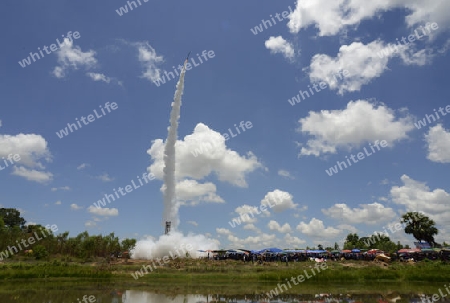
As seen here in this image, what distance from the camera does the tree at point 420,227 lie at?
65.2 meters

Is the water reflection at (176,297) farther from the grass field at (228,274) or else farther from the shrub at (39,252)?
the shrub at (39,252)

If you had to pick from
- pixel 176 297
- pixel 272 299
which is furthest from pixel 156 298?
pixel 272 299

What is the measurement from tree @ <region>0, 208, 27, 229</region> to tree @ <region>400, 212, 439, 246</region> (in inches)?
4609

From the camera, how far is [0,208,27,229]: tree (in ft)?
397

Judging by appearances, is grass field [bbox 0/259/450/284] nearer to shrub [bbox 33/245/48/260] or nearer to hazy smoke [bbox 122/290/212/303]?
hazy smoke [bbox 122/290/212/303]

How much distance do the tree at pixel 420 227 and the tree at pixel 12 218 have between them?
117 metres

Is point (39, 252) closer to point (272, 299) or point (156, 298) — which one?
point (156, 298)

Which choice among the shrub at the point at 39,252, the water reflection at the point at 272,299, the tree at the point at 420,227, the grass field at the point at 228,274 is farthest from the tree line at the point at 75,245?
the tree at the point at 420,227

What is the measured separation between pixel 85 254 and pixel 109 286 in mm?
32232

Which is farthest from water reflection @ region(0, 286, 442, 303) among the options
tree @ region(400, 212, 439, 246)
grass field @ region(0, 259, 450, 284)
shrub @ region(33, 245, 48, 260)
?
tree @ region(400, 212, 439, 246)

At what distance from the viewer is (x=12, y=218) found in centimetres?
12238

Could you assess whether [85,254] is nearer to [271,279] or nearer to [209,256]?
[209,256]

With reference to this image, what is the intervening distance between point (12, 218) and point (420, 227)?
12375 cm

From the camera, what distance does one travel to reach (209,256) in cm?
5634
